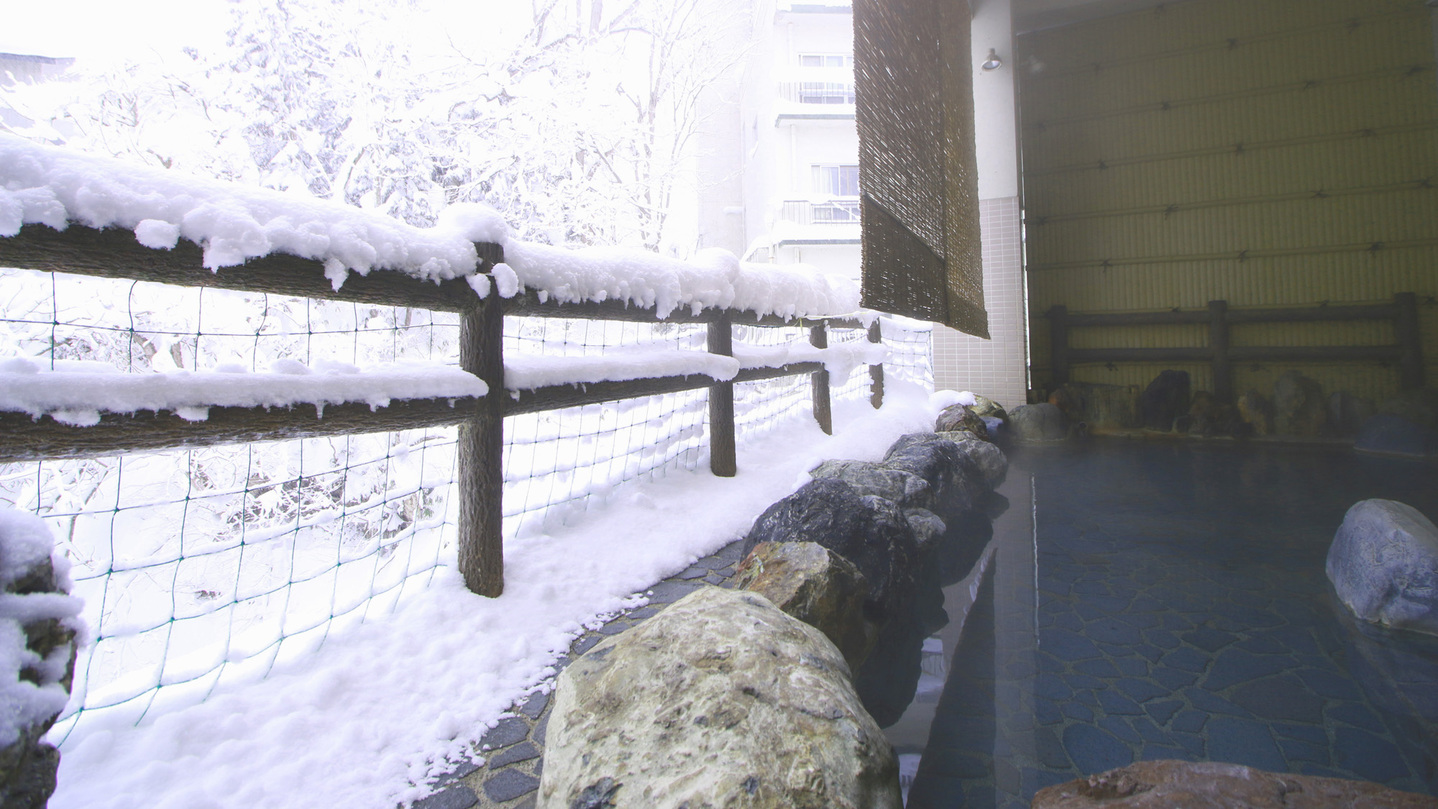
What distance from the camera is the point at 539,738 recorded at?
1734 mm

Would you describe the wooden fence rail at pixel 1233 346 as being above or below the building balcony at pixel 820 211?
below

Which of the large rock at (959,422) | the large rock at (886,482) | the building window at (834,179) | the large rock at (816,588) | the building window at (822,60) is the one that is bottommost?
the large rock at (816,588)

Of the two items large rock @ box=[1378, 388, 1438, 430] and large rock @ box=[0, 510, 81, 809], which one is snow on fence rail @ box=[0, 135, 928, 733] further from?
large rock @ box=[1378, 388, 1438, 430]

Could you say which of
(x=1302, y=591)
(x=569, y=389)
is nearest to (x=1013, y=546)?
(x=1302, y=591)

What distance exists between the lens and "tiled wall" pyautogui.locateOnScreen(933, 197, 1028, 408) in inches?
332

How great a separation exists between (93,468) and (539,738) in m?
6.27

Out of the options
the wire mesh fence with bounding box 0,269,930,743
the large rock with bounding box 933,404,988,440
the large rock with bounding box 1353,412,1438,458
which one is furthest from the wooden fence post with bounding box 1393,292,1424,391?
the wire mesh fence with bounding box 0,269,930,743

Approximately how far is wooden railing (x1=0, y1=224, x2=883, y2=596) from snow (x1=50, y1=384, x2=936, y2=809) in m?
0.24

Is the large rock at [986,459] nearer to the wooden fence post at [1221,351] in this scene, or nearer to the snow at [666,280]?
the snow at [666,280]

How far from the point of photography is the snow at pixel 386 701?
4.65 ft

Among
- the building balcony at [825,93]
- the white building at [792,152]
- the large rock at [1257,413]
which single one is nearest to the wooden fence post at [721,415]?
the white building at [792,152]

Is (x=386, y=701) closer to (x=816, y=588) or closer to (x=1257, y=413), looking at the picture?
(x=816, y=588)

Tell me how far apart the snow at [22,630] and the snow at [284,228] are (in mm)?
772

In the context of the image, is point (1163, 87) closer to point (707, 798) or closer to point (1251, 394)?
point (1251, 394)
